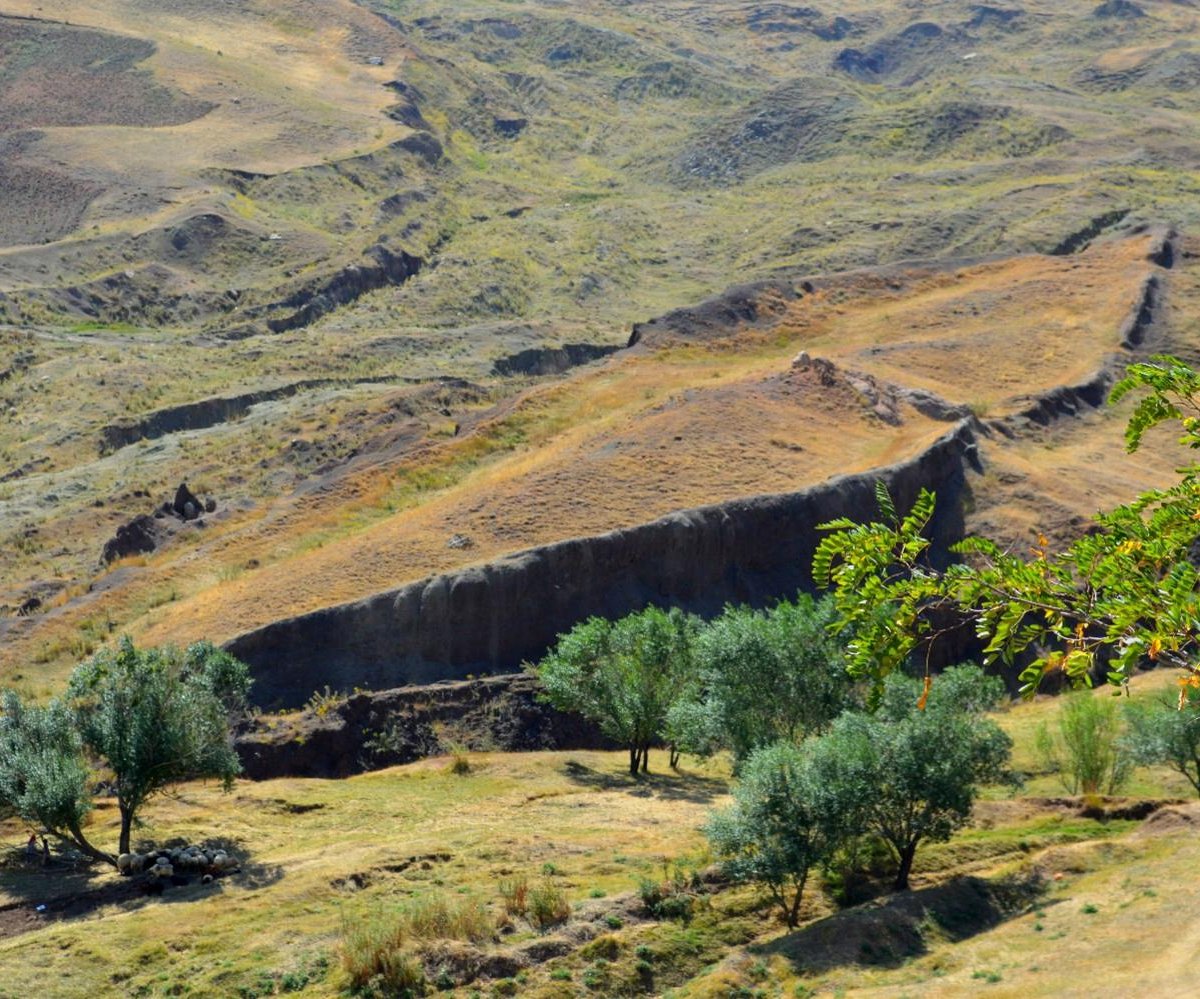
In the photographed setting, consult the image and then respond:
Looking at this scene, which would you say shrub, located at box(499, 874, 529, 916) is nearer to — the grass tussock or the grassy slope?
the grassy slope

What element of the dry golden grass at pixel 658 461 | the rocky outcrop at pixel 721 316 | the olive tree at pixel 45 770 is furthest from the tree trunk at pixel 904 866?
the rocky outcrop at pixel 721 316

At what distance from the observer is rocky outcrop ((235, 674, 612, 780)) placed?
125 feet

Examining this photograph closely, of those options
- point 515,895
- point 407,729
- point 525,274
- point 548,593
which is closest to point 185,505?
point 548,593

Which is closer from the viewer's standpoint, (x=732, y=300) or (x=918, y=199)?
(x=732, y=300)

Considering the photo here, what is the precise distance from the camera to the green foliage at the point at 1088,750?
35750 millimetres

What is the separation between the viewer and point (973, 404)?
191 ft

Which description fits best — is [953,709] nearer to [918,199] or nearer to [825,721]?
[825,721]

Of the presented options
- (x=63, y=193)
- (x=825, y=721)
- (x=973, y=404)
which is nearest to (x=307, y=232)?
(x=63, y=193)

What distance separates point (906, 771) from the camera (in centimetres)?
2825

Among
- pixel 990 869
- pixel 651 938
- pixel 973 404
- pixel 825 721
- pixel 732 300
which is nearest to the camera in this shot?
pixel 651 938

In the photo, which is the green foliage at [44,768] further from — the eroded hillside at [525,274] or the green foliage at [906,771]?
the green foliage at [906,771]

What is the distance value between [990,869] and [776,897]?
5.16 metres

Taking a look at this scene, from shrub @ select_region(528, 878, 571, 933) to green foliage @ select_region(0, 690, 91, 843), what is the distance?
8954 millimetres

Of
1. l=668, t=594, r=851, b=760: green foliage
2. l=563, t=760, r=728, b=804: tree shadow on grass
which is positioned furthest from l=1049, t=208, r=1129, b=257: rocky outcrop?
l=668, t=594, r=851, b=760: green foliage
